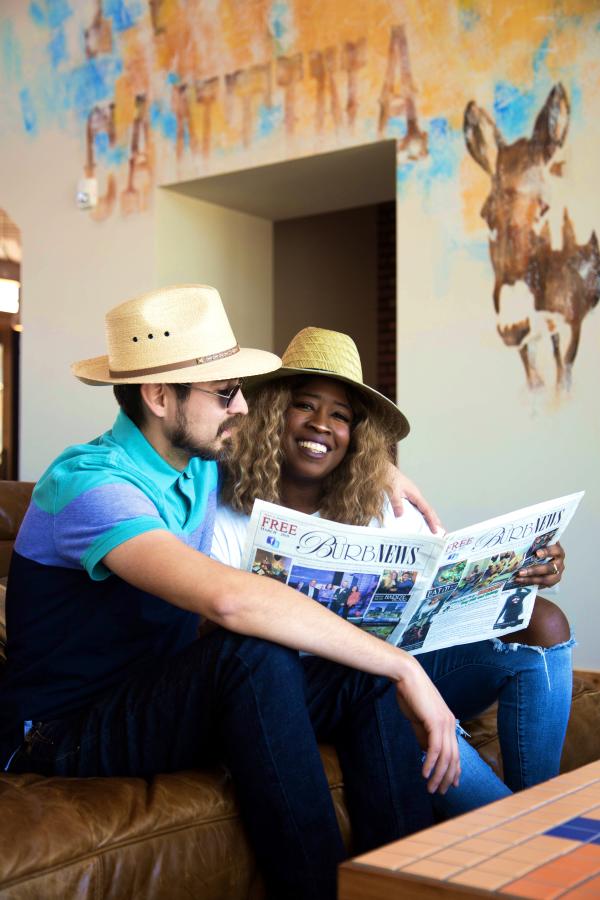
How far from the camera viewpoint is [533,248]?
A: 4762 mm

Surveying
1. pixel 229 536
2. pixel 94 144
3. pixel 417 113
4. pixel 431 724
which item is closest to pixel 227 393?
pixel 229 536

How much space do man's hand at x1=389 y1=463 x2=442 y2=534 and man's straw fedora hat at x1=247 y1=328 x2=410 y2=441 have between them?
16cm

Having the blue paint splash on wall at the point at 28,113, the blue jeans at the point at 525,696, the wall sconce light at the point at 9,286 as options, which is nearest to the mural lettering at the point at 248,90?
the blue paint splash on wall at the point at 28,113

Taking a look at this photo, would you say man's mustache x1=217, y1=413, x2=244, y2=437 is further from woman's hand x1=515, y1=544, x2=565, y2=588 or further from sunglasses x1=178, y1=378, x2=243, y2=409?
woman's hand x1=515, y1=544, x2=565, y2=588

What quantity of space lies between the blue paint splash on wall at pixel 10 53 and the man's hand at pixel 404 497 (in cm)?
533

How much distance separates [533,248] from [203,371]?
3.25 metres

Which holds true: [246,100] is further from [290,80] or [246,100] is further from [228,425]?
[228,425]

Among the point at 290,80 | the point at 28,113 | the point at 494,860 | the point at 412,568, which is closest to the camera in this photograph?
the point at 494,860

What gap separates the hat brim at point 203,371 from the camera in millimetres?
1816

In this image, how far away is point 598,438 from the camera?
459cm

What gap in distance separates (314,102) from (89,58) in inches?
68.1

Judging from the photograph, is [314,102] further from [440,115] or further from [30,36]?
[30,36]

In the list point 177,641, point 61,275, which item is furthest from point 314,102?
point 177,641

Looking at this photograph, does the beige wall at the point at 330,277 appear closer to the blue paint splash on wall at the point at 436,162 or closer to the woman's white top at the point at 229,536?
the blue paint splash on wall at the point at 436,162
